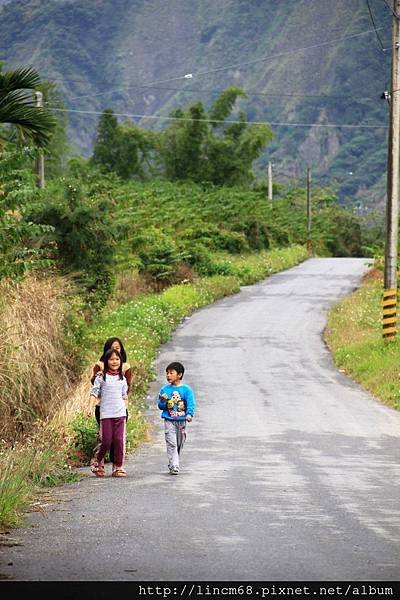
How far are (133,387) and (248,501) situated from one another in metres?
12.3

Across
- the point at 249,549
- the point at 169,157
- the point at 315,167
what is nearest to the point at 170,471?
the point at 249,549

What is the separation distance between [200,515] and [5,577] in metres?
3.02

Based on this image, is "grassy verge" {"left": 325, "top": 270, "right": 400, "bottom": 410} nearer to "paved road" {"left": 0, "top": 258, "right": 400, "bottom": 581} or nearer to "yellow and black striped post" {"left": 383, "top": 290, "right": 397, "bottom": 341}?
"yellow and black striped post" {"left": 383, "top": 290, "right": 397, "bottom": 341}

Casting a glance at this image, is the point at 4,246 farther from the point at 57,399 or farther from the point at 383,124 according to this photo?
the point at 383,124

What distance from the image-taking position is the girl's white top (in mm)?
13391

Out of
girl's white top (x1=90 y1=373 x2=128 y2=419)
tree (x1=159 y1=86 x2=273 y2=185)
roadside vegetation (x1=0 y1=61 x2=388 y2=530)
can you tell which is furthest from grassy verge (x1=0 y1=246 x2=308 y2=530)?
tree (x1=159 y1=86 x2=273 y2=185)

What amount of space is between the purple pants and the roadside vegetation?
436 millimetres

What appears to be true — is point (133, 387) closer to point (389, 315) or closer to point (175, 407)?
point (389, 315)

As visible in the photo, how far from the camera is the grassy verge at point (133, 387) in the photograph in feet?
37.9

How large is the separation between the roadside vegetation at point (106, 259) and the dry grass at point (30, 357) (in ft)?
0.09

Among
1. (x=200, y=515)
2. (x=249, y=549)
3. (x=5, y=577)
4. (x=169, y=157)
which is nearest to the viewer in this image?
(x=5, y=577)

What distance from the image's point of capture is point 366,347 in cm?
2909

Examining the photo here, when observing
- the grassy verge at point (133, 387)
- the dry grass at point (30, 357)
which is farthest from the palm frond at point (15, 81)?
the grassy verge at point (133, 387)

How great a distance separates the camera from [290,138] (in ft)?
592
